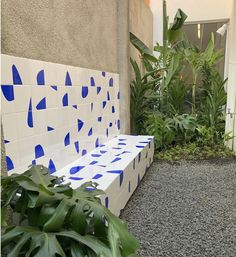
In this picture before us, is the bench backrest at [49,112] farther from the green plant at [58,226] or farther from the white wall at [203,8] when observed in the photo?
the white wall at [203,8]

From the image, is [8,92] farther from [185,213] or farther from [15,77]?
[185,213]

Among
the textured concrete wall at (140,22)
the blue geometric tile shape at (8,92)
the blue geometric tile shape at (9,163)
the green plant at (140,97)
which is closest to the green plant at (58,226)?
the blue geometric tile shape at (9,163)

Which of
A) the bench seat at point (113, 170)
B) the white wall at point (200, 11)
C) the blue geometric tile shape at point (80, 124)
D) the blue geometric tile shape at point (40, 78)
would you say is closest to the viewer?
the blue geometric tile shape at point (40, 78)

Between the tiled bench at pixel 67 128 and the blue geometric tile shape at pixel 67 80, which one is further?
the blue geometric tile shape at pixel 67 80

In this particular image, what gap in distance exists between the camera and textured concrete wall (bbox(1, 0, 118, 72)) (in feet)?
4.30

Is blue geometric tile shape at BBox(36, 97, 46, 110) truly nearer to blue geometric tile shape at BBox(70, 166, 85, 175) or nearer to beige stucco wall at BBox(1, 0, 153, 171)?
beige stucco wall at BBox(1, 0, 153, 171)

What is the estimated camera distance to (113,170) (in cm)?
182

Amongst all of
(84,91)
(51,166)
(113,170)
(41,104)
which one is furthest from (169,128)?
(41,104)

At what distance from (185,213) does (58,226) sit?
1362 millimetres

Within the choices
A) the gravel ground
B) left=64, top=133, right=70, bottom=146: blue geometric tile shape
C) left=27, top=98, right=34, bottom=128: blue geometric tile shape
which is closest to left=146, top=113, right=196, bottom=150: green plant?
the gravel ground

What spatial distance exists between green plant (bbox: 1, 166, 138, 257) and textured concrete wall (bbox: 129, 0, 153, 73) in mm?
3072

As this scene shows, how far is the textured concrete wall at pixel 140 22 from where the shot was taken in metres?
3.61

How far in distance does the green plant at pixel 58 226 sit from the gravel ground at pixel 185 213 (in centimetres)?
71

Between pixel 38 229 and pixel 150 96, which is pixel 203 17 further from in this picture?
pixel 38 229
